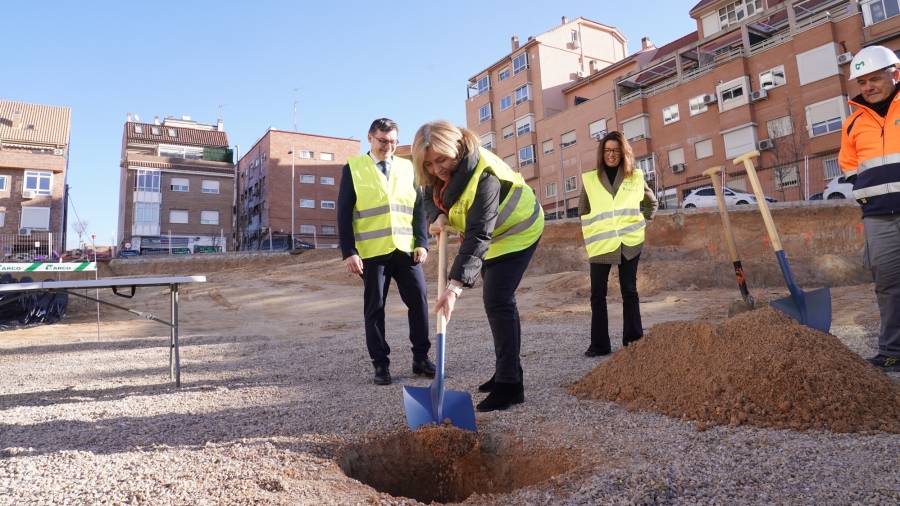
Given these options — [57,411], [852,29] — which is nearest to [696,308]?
[57,411]

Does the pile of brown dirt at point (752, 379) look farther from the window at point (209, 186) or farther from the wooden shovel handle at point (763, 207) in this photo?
the window at point (209, 186)

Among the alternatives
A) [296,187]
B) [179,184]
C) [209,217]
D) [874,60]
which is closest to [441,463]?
[874,60]

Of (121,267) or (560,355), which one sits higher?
(121,267)

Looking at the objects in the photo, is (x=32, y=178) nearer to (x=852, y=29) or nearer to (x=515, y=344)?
(x=515, y=344)

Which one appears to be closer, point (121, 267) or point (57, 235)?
point (121, 267)

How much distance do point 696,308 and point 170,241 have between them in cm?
3879

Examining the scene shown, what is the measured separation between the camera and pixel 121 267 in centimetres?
2420

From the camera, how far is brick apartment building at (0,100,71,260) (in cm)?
3288

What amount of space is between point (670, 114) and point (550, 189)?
27.8ft

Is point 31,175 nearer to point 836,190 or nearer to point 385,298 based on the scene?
point 385,298

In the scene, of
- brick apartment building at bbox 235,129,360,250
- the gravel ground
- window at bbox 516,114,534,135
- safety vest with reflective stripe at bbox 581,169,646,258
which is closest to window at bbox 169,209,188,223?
brick apartment building at bbox 235,129,360,250

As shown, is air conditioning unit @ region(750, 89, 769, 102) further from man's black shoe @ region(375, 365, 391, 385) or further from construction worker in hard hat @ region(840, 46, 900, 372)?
man's black shoe @ region(375, 365, 391, 385)

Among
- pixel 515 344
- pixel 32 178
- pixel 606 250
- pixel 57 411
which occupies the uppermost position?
pixel 32 178

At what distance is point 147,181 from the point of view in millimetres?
39281
